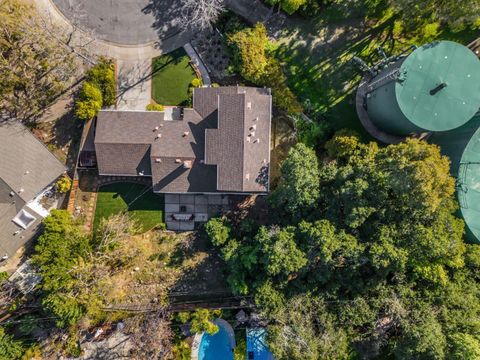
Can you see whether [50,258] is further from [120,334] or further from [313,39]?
[313,39]

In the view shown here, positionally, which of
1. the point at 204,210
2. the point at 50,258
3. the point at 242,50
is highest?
the point at 242,50

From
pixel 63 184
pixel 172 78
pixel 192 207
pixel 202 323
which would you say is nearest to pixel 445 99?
pixel 192 207

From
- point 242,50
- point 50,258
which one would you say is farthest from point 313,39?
point 50,258

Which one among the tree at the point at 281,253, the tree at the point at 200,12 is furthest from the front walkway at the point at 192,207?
the tree at the point at 200,12

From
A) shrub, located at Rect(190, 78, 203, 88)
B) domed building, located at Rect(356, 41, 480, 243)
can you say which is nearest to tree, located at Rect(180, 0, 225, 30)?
shrub, located at Rect(190, 78, 203, 88)

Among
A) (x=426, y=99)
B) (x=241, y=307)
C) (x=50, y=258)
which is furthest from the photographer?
(x=241, y=307)

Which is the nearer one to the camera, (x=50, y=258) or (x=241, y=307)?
(x=50, y=258)
